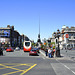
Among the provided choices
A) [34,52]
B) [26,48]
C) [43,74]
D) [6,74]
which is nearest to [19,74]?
[6,74]

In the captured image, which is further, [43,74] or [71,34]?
[71,34]

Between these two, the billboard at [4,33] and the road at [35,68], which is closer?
the road at [35,68]

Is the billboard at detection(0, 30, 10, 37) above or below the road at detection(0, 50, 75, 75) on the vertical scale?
above

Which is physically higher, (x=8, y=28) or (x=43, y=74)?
(x=8, y=28)

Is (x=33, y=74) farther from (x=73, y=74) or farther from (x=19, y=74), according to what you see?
(x=73, y=74)

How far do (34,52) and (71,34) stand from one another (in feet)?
234

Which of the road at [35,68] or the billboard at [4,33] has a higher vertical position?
the billboard at [4,33]

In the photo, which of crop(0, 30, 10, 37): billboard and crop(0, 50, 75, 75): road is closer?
crop(0, 50, 75, 75): road

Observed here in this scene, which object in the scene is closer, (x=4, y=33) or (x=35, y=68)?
(x=35, y=68)

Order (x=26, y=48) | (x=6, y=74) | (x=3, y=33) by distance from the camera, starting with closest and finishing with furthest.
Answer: (x=6, y=74) < (x=26, y=48) < (x=3, y=33)

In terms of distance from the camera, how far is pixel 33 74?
11.8 meters

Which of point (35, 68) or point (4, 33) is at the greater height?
point (4, 33)

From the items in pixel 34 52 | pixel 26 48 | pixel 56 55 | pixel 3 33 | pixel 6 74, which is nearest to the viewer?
pixel 6 74

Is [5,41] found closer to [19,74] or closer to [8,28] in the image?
[8,28]
